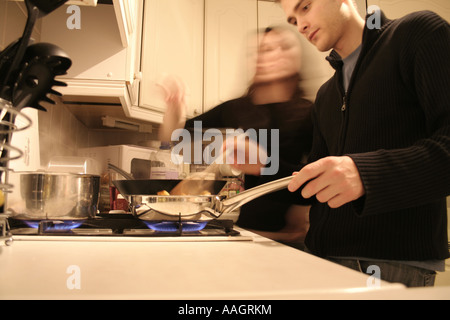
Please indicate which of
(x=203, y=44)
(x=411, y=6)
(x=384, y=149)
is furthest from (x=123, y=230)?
(x=411, y=6)

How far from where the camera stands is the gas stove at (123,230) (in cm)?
56

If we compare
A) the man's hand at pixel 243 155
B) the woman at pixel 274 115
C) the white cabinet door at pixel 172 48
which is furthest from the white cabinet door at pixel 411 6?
the man's hand at pixel 243 155

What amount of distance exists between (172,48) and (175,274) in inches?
67.9

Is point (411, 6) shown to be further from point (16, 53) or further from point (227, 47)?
point (16, 53)

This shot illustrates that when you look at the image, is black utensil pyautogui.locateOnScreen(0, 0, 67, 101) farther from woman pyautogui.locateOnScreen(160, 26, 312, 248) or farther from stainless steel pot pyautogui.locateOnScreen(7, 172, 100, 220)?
woman pyautogui.locateOnScreen(160, 26, 312, 248)

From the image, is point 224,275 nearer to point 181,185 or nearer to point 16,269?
point 16,269

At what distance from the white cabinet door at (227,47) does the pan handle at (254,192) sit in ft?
4.74

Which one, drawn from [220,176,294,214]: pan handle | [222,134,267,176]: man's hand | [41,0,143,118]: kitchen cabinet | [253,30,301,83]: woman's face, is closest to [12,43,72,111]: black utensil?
[220,176,294,214]: pan handle

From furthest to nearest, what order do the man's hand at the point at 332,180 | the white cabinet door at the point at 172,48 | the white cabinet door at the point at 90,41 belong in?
the white cabinet door at the point at 172,48 → the white cabinet door at the point at 90,41 → the man's hand at the point at 332,180

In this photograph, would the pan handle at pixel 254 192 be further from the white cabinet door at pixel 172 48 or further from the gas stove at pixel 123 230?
the white cabinet door at pixel 172 48

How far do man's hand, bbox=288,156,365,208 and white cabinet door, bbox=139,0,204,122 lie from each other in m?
1.19

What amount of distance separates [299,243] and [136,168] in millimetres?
844

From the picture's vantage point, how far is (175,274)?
0.30 meters

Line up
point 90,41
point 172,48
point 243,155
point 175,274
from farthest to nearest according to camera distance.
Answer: point 172,48, point 90,41, point 243,155, point 175,274
